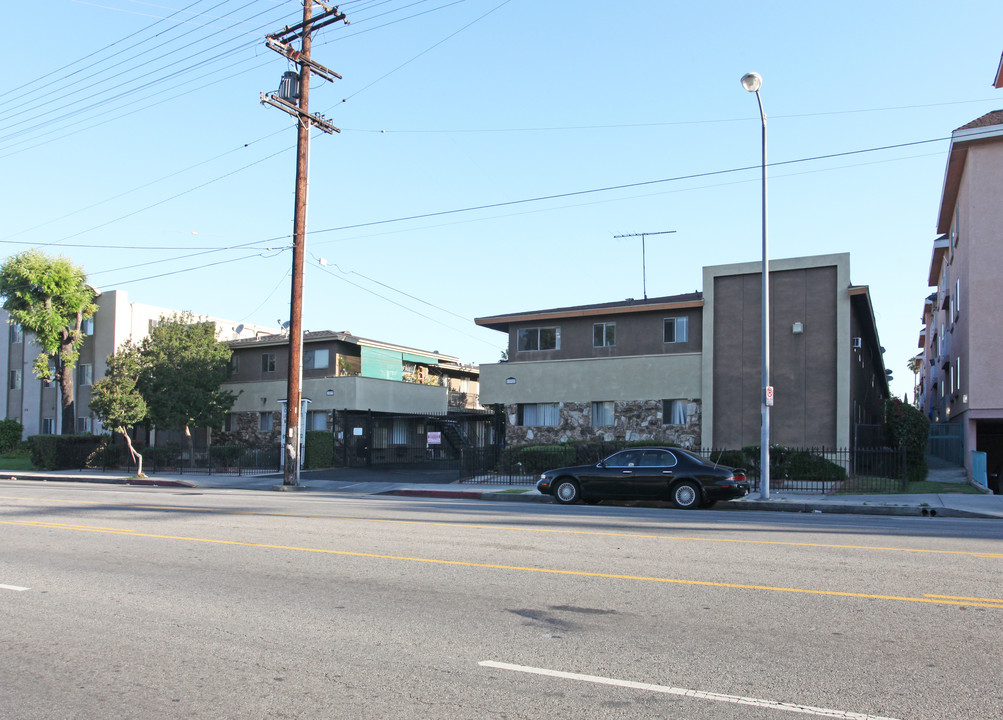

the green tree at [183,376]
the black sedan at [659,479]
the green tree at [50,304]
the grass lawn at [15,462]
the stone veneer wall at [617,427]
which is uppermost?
the green tree at [50,304]

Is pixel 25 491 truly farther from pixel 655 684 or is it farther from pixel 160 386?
pixel 655 684

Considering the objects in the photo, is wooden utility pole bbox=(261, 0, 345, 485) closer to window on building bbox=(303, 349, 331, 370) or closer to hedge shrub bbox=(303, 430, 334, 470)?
hedge shrub bbox=(303, 430, 334, 470)

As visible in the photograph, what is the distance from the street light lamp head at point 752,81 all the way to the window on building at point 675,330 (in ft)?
41.9

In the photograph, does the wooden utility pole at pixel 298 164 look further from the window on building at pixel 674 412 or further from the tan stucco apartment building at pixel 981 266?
the tan stucco apartment building at pixel 981 266

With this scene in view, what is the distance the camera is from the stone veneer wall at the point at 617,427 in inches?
1184

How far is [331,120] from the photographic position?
88.5ft

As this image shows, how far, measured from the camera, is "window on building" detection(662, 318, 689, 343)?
30.5 m

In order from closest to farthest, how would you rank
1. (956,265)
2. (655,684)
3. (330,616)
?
(655,684) < (330,616) < (956,265)

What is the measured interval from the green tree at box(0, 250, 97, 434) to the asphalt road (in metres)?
35.0

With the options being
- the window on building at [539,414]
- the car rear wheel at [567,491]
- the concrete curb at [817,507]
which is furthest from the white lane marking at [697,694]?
the window on building at [539,414]

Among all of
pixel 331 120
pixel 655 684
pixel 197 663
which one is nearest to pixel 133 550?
pixel 197 663

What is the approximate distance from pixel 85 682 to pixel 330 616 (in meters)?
2.08

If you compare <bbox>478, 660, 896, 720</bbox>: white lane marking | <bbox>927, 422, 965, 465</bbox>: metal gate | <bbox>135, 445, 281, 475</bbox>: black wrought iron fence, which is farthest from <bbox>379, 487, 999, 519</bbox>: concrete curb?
<bbox>135, 445, 281, 475</bbox>: black wrought iron fence

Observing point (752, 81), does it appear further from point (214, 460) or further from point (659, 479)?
point (214, 460)
